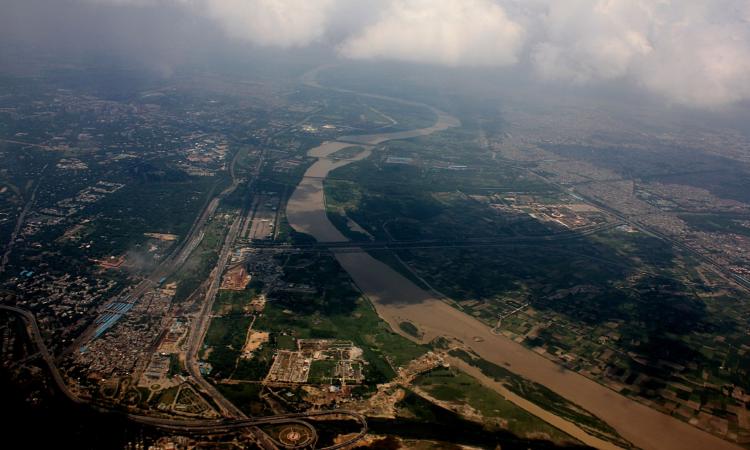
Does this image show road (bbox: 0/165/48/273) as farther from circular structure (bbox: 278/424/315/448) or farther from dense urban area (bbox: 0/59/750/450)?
circular structure (bbox: 278/424/315/448)

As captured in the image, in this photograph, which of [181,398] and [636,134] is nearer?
[181,398]

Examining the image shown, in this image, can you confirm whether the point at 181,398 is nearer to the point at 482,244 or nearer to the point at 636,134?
the point at 482,244

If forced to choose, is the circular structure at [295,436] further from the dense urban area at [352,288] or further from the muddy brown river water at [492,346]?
the muddy brown river water at [492,346]

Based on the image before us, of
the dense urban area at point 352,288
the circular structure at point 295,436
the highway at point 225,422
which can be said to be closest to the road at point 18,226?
the dense urban area at point 352,288

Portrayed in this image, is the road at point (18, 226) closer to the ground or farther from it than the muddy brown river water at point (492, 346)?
closer to the ground

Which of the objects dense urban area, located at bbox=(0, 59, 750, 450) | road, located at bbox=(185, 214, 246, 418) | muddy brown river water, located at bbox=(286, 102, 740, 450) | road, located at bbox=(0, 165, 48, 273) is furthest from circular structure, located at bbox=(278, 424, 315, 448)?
road, located at bbox=(0, 165, 48, 273)

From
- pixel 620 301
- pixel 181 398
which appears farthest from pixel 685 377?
pixel 181 398
